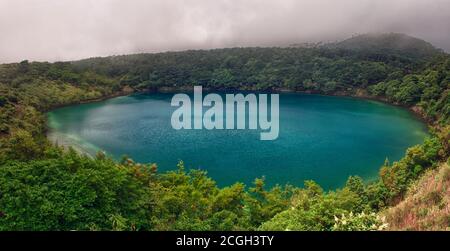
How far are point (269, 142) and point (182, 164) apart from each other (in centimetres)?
1517

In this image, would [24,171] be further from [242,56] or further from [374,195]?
[242,56]

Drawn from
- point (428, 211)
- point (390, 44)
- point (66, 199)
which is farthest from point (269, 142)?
point (390, 44)

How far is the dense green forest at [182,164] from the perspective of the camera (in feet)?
33.4

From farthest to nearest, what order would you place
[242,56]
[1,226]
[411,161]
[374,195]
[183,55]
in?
[183,55] → [242,56] → [411,161] → [374,195] → [1,226]

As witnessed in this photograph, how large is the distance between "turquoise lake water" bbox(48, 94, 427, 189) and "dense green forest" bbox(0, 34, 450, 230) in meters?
2.43

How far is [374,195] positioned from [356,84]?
5889 centimetres

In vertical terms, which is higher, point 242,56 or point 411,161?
point 242,56

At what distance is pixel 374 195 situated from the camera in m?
16.1

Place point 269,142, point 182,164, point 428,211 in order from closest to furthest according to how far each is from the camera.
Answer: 1. point 428,211
2. point 182,164
3. point 269,142

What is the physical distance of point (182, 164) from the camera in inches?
816

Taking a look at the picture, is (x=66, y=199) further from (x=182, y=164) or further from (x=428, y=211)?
(x=182, y=164)

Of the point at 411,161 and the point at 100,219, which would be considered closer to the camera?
the point at 100,219
